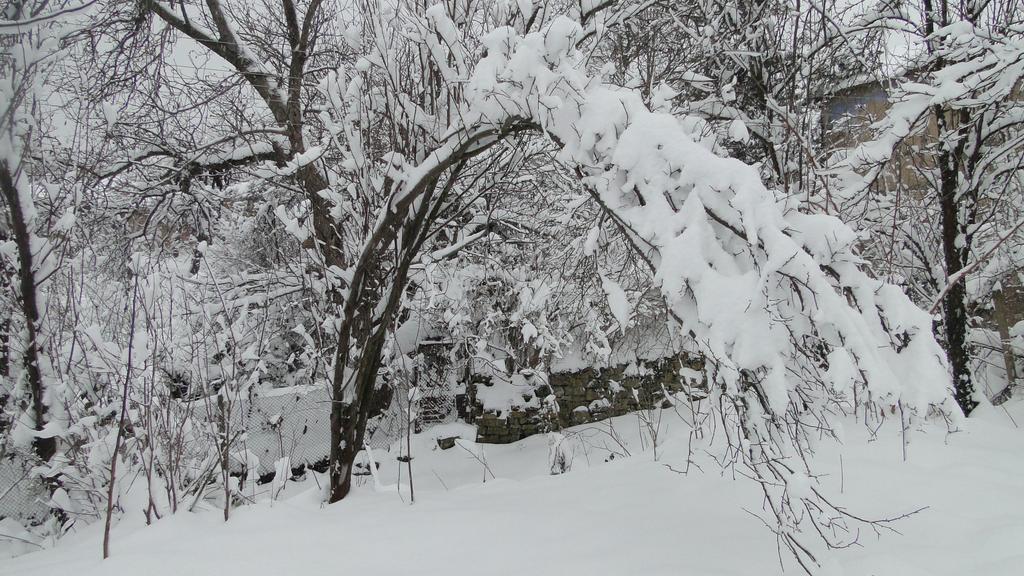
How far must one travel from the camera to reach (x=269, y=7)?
6.70 metres

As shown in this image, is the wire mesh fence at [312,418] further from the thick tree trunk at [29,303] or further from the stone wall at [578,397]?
the thick tree trunk at [29,303]

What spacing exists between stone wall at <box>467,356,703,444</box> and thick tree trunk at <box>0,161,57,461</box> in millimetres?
5457

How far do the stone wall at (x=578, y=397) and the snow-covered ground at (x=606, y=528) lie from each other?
512 centimetres

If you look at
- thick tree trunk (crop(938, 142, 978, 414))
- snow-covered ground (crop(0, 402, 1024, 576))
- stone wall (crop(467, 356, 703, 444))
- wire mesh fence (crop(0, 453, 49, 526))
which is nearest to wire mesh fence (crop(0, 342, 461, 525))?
stone wall (crop(467, 356, 703, 444))

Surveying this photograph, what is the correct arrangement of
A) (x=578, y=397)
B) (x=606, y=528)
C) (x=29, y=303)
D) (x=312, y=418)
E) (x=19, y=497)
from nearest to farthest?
(x=606, y=528)
(x=29, y=303)
(x=19, y=497)
(x=312, y=418)
(x=578, y=397)

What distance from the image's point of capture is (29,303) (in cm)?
379

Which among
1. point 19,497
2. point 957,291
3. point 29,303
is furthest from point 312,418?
point 957,291

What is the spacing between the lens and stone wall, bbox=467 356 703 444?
834cm

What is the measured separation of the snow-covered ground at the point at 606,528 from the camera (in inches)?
73.9

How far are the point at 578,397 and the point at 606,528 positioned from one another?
670 cm

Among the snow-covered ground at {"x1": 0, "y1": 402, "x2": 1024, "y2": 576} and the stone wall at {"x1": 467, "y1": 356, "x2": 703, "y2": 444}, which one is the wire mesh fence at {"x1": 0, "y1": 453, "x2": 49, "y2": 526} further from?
the stone wall at {"x1": 467, "y1": 356, "x2": 703, "y2": 444}

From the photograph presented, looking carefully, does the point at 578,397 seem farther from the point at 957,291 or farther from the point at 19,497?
the point at 19,497

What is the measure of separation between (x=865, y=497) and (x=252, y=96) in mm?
7199

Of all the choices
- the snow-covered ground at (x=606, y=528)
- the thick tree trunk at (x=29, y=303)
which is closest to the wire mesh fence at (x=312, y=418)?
the thick tree trunk at (x=29, y=303)
